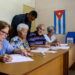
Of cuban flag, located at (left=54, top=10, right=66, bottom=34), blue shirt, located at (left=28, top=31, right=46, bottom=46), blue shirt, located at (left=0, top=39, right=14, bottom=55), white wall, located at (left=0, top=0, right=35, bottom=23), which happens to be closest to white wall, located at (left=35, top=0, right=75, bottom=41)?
cuban flag, located at (left=54, top=10, right=66, bottom=34)

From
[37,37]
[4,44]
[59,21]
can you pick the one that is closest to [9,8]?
[37,37]

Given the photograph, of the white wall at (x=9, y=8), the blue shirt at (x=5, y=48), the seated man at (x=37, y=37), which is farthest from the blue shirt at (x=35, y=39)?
the blue shirt at (x=5, y=48)

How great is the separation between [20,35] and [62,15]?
8.97 feet

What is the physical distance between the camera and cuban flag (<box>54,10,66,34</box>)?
504cm

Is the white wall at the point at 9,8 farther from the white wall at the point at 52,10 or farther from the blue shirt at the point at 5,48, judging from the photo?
the blue shirt at the point at 5,48

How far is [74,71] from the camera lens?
12.9ft

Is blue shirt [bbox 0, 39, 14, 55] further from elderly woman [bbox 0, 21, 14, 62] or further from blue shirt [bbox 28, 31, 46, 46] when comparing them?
blue shirt [bbox 28, 31, 46, 46]

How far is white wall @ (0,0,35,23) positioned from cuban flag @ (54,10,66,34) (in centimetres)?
105

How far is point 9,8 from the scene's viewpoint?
13.5ft

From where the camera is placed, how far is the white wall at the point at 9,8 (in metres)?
3.84

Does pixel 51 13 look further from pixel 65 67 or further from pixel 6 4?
pixel 65 67

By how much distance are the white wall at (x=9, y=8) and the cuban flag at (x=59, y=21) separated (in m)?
1.05

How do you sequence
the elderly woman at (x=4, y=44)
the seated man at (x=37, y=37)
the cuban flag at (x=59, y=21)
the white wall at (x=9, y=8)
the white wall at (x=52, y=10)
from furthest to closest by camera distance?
the cuban flag at (x=59, y=21)
the white wall at (x=52, y=10)
the white wall at (x=9, y=8)
the seated man at (x=37, y=37)
the elderly woman at (x=4, y=44)

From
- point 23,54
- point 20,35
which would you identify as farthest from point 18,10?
point 23,54
